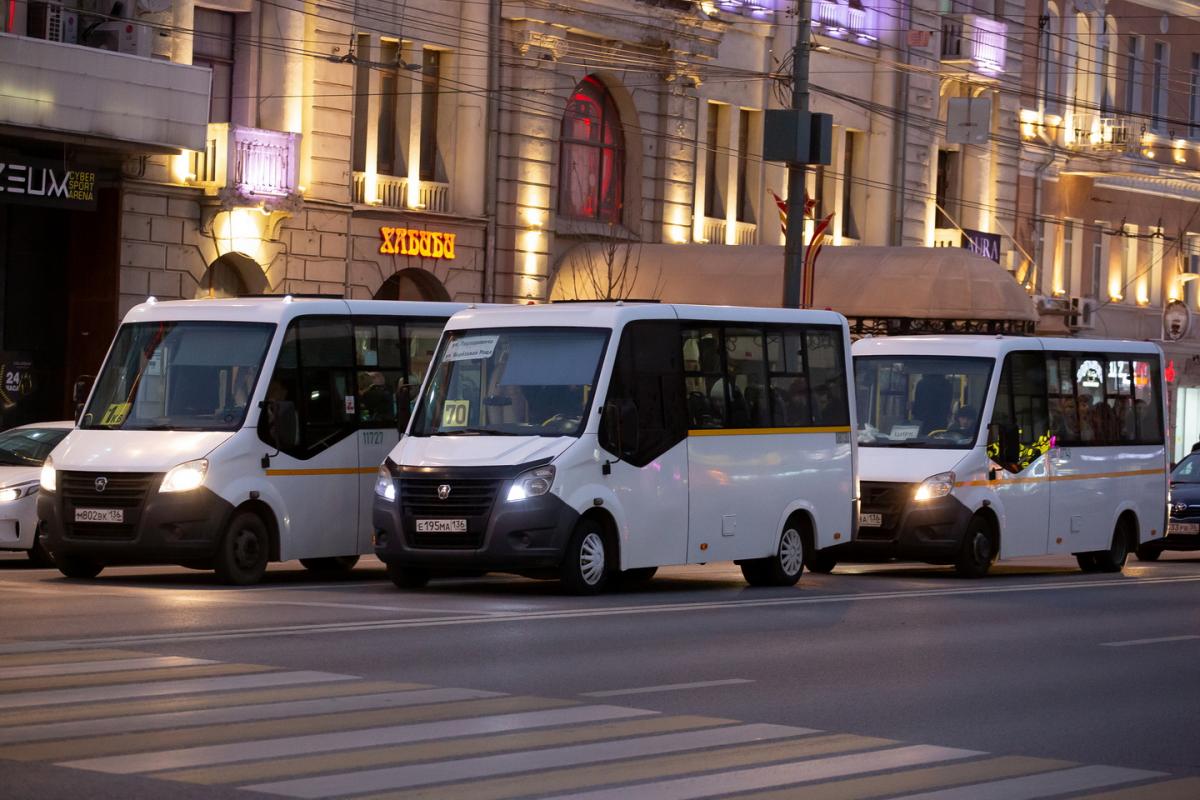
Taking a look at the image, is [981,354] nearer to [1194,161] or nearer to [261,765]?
[261,765]

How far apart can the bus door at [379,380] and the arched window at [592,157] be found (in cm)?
1952

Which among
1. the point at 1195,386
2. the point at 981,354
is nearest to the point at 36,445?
the point at 981,354

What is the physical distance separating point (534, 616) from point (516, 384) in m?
3.07

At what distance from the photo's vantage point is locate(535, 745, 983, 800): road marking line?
9430 mm

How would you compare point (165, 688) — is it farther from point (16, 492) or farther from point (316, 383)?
point (16, 492)

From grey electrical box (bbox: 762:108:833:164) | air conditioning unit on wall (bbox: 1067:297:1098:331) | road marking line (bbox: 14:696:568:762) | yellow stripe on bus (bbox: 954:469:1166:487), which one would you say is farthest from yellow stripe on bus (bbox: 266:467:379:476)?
air conditioning unit on wall (bbox: 1067:297:1098:331)

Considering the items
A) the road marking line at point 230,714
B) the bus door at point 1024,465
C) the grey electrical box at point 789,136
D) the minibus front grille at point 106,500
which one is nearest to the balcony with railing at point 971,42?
the grey electrical box at point 789,136

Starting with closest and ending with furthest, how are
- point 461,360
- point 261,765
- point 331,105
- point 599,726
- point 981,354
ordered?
point 261,765 < point 599,726 < point 461,360 < point 981,354 < point 331,105

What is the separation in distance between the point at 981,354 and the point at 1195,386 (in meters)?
35.7

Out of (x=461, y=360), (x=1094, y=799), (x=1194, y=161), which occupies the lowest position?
(x=1094, y=799)

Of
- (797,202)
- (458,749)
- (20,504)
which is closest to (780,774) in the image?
(458,749)

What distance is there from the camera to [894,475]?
24484mm

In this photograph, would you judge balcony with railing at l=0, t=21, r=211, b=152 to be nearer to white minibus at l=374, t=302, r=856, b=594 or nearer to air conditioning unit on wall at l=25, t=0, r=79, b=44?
air conditioning unit on wall at l=25, t=0, r=79, b=44

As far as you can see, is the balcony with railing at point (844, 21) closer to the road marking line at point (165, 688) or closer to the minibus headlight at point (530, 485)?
the minibus headlight at point (530, 485)
